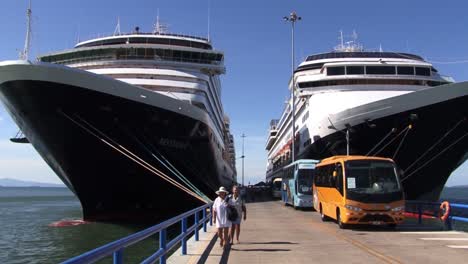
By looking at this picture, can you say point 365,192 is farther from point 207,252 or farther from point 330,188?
point 207,252

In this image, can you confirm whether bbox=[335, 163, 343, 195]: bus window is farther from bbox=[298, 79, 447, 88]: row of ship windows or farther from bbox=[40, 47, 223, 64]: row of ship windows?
bbox=[298, 79, 447, 88]: row of ship windows

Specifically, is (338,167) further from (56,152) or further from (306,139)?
(306,139)

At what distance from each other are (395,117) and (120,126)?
13459 mm

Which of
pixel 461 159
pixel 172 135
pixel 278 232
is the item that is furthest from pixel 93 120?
pixel 461 159

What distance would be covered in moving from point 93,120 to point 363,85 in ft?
66.6

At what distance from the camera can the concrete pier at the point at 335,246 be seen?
9.51 meters

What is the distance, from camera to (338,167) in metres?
16.0

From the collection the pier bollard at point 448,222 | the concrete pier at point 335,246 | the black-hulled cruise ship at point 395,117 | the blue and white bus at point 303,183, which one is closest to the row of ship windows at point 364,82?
the black-hulled cruise ship at point 395,117

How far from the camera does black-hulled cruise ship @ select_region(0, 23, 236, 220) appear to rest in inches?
753

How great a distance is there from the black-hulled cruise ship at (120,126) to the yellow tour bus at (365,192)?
8.66 meters

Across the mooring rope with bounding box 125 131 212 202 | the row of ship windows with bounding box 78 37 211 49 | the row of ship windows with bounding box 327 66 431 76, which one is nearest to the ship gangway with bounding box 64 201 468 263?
the mooring rope with bounding box 125 131 212 202

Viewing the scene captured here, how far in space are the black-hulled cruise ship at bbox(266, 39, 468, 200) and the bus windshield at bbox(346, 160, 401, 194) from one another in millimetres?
9136

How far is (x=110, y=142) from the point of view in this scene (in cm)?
2069

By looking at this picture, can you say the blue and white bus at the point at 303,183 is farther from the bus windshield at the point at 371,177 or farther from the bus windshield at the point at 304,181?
the bus windshield at the point at 371,177
